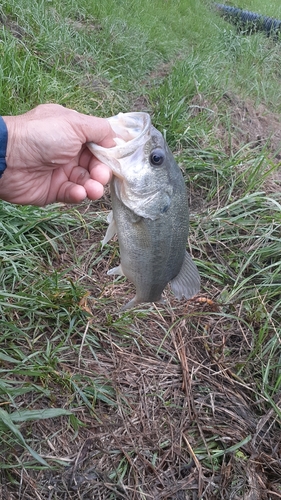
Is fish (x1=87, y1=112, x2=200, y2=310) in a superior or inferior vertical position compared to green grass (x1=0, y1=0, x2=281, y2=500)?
superior

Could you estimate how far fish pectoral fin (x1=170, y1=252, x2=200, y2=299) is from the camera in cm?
192

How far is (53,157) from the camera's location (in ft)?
6.37

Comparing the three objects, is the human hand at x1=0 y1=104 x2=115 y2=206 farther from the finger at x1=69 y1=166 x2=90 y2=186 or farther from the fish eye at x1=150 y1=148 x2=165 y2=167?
the fish eye at x1=150 y1=148 x2=165 y2=167

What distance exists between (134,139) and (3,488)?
1.61 m

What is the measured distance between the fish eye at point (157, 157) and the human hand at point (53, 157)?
20 cm

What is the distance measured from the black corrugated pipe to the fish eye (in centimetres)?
725

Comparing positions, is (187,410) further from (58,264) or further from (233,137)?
(233,137)

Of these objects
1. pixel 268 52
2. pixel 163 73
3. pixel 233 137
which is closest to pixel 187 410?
pixel 233 137

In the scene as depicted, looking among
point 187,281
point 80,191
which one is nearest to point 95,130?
point 80,191

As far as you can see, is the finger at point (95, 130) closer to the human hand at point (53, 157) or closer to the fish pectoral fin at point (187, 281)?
the human hand at point (53, 157)

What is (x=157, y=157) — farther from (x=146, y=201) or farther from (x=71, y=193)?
(x=71, y=193)

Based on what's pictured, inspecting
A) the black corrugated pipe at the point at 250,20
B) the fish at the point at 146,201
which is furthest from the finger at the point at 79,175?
the black corrugated pipe at the point at 250,20

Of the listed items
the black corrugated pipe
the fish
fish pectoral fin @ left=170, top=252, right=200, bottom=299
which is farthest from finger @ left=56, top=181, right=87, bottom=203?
the black corrugated pipe

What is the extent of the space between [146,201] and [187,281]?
0.40 meters
